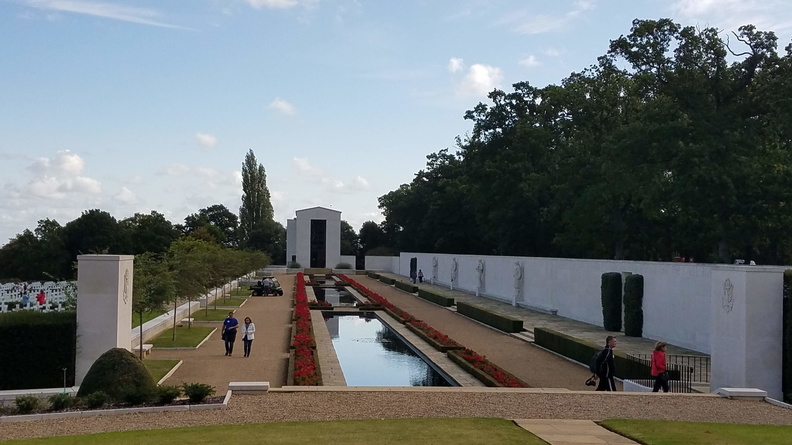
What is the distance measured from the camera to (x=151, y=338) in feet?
81.4

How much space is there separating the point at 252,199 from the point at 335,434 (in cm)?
9360

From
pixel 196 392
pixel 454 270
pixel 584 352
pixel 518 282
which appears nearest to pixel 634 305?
pixel 584 352

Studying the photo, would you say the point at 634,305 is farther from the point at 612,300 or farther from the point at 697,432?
the point at 697,432

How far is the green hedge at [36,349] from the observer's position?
621 inches

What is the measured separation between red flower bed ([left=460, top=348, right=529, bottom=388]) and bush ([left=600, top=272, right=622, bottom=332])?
26.8 feet

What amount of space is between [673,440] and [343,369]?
11.6 metres

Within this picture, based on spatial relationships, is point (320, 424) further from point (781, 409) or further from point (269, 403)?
point (781, 409)

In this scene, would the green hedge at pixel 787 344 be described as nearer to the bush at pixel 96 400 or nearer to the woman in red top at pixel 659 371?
the woman in red top at pixel 659 371

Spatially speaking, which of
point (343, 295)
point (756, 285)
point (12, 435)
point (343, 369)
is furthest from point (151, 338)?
Result: point (343, 295)

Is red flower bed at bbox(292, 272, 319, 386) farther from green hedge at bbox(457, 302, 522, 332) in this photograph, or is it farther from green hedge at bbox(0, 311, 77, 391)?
green hedge at bbox(457, 302, 522, 332)

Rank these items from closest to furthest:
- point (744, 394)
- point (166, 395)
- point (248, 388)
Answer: point (166, 395), point (248, 388), point (744, 394)

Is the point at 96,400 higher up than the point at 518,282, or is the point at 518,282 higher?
the point at 518,282

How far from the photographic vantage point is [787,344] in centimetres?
1546

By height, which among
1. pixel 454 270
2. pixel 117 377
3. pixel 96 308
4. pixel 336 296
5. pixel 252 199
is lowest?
pixel 336 296
